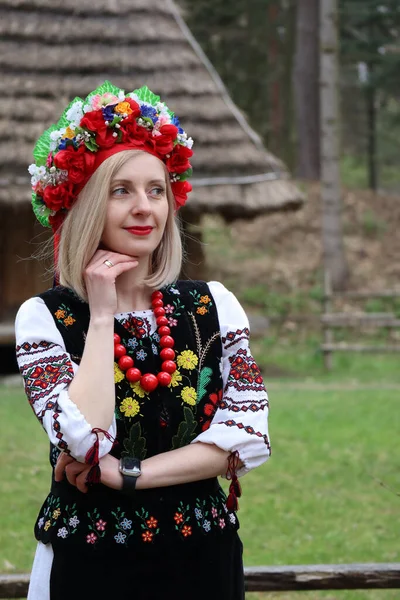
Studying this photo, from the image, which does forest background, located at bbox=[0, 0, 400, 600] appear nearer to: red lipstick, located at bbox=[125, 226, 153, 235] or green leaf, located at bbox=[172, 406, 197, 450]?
green leaf, located at bbox=[172, 406, 197, 450]

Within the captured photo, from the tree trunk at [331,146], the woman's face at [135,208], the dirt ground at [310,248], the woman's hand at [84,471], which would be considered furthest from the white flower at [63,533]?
the dirt ground at [310,248]

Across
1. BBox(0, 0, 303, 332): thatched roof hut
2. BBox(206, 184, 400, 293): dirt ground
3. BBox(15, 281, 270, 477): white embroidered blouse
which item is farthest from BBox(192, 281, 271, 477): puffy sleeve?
BBox(206, 184, 400, 293): dirt ground

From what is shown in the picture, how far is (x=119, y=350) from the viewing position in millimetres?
2350

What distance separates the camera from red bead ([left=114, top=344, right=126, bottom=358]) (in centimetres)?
235

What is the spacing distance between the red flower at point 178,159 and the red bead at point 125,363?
51cm

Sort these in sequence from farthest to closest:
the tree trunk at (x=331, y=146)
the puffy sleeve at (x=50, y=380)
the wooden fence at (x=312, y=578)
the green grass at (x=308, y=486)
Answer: the tree trunk at (x=331, y=146)
the green grass at (x=308, y=486)
the wooden fence at (x=312, y=578)
the puffy sleeve at (x=50, y=380)

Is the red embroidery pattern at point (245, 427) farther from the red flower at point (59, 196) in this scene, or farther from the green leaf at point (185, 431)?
the red flower at point (59, 196)

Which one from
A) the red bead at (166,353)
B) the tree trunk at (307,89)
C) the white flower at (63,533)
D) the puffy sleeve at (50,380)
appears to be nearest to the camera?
the puffy sleeve at (50,380)

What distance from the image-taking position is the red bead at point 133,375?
2.33 m

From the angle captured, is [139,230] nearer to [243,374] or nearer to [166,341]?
[166,341]

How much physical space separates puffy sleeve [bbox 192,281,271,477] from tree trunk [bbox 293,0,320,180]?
1865cm

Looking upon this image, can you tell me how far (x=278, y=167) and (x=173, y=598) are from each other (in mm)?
8909

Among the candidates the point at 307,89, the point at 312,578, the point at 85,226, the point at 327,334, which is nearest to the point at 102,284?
the point at 85,226

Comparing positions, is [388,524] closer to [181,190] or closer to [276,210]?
[181,190]
